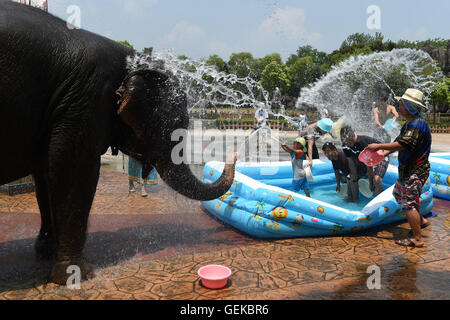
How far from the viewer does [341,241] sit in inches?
195

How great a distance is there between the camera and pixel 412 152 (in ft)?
15.5

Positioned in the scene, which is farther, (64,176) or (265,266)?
(265,266)

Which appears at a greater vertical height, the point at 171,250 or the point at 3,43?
the point at 3,43

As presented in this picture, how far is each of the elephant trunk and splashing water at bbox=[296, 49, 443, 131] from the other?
588 centimetres

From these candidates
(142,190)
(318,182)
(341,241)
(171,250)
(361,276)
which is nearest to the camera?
(361,276)

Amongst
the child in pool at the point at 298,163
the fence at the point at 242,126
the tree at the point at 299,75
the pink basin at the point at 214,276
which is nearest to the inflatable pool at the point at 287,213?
the child in pool at the point at 298,163

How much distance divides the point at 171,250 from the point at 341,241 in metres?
2.21

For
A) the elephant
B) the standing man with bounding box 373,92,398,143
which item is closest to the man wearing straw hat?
the elephant

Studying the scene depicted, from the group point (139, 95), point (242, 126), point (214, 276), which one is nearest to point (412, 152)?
point (214, 276)

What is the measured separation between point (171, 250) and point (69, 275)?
50.1 inches

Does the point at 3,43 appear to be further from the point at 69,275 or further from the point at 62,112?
the point at 69,275
